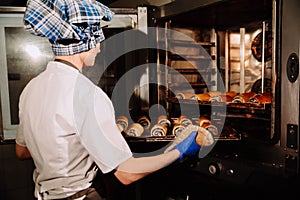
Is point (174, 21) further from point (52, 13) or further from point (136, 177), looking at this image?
point (136, 177)

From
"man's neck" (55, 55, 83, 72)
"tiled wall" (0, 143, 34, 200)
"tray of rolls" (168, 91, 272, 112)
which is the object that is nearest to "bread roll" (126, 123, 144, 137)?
"tray of rolls" (168, 91, 272, 112)

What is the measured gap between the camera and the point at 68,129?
1.09m

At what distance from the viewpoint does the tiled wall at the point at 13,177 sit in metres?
2.06

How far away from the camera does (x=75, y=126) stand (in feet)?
3.57

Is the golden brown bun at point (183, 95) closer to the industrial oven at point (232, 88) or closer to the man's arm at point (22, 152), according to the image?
the industrial oven at point (232, 88)

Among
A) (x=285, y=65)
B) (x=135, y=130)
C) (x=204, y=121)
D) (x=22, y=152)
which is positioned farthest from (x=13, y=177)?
(x=285, y=65)

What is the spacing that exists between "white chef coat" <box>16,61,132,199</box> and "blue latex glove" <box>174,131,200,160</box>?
0.28 metres

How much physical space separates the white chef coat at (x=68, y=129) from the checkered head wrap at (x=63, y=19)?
0.12 meters

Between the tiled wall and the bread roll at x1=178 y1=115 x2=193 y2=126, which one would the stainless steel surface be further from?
the tiled wall

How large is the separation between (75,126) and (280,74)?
0.72 m

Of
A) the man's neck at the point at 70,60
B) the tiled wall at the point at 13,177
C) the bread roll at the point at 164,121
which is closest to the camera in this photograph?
the man's neck at the point at 70,60

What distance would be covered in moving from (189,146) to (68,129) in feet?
1.72

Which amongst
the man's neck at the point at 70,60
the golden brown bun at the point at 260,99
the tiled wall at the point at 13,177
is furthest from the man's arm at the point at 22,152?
the golden brown bun at the point at 260,99

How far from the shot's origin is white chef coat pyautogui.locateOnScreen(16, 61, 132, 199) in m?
1.08
